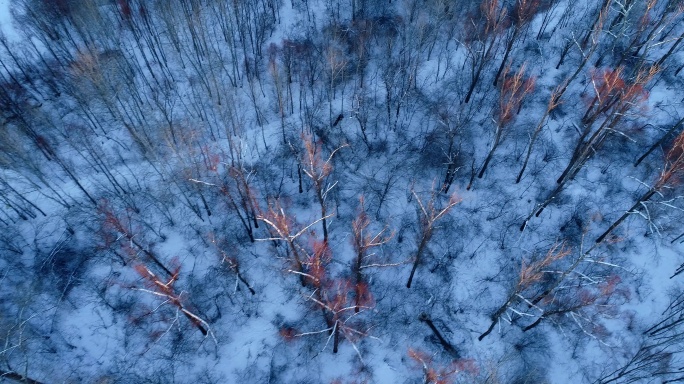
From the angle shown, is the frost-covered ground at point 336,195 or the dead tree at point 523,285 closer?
the dead tree at point 523,285

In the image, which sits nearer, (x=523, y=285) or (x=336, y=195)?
(x=523, y=285)

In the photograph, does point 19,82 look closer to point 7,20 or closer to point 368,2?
point 7,20

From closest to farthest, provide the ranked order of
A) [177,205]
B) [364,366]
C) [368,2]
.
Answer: [364,366] < [177,205] < [368,2]

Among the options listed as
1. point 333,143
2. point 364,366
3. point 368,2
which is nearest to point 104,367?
point 364,366

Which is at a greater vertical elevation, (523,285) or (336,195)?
(523,285)

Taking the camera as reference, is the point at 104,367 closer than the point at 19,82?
Yes

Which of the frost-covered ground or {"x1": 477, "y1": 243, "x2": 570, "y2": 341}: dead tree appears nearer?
{"x1": 477, "y1": 243, "x2": 570, "y2": 341}: dead tree

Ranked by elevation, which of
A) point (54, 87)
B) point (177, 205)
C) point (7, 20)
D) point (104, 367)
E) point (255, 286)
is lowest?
point (104, 367)

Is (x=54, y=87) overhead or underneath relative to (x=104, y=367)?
overhead
